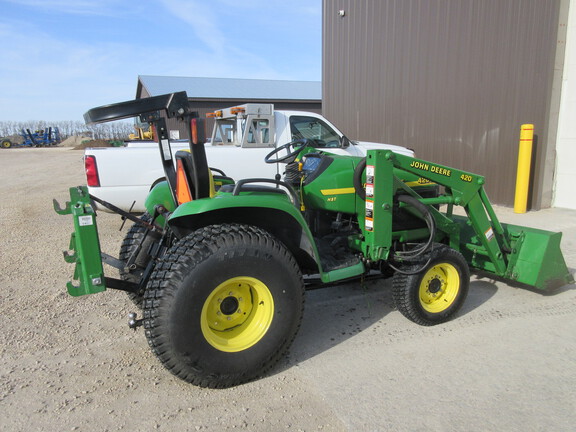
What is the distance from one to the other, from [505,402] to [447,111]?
26.0 ft

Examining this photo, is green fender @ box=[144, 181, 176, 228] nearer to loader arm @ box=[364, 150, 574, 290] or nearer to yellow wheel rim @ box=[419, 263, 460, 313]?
loader arm @ box=[364, 150, 574, 290]

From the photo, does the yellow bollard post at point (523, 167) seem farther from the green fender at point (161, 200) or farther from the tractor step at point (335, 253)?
the green fender at point (161, 200)

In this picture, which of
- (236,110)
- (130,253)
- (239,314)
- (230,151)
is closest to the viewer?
(239,314)

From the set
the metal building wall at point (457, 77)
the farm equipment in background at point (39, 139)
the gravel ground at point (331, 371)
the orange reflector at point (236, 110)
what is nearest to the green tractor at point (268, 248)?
the gravel ground at point (331, 371)

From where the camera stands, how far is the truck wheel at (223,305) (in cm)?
246

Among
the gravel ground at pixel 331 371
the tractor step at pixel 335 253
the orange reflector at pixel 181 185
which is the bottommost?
the gravel ground at pixel 331 371

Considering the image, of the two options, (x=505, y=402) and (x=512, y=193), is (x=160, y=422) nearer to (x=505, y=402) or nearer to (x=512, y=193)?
(x=505, y=402)

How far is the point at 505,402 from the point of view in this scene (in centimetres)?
256

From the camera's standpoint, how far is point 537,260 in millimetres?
3859

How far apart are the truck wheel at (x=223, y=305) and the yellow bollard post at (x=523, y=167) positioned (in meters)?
6.64

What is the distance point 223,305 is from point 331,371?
0.87 meters

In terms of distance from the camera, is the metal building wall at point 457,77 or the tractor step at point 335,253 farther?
the metal building wall at point 457,77

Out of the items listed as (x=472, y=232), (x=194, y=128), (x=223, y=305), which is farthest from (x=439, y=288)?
(x=194, y=128)

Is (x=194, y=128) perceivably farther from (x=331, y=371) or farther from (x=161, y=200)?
(x=331, y=371)
